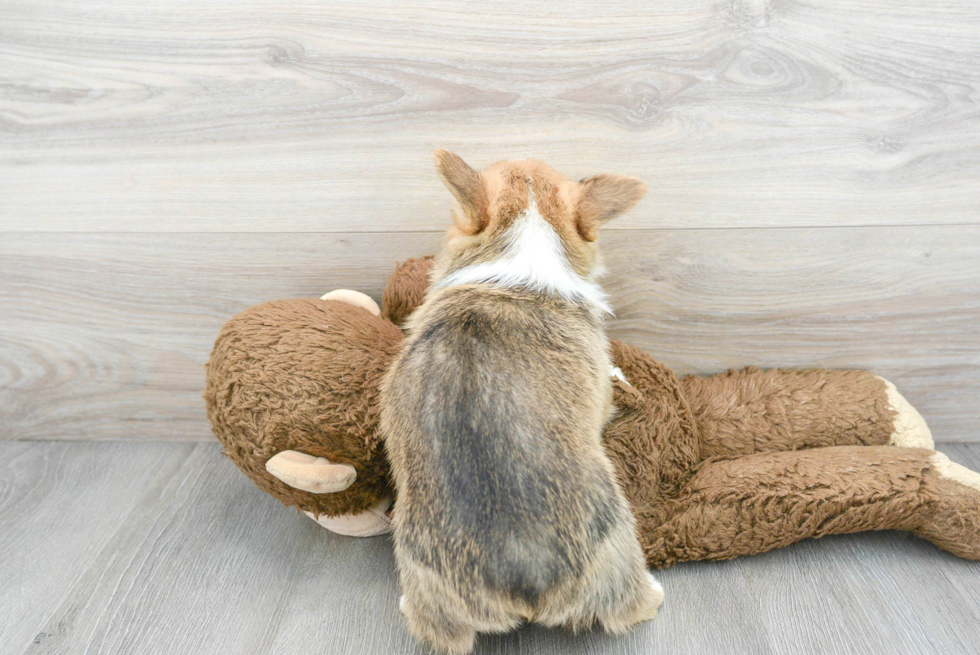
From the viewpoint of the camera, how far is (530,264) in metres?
1.09

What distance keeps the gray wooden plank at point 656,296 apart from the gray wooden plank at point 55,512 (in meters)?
0.17

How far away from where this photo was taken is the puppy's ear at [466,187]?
3.46 feet

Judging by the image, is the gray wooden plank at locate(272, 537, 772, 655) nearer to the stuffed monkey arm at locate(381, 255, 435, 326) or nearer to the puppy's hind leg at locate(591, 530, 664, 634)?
the puppy's hind leg at locate(591, 530, 664, 634)

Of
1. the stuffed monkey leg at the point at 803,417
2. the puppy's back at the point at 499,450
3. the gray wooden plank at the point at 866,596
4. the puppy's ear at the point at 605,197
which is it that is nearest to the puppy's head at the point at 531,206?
the puppy's ear at the point at 605,197

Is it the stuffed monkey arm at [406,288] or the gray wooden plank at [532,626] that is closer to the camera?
the gray wooden plank at [532,626]

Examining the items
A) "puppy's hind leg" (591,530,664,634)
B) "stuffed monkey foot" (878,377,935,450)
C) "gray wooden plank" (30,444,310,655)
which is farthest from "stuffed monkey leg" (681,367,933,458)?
"gray wooden plank" (30,444,310,655)

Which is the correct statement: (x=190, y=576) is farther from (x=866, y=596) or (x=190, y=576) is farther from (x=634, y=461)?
(x=866, y=596)

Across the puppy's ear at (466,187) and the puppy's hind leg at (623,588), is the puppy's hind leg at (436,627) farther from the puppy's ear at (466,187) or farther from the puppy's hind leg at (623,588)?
the puppy's ear at (466,187)

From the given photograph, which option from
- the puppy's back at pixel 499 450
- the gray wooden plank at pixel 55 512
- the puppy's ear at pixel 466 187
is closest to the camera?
the puppy's back at pixel 499 450

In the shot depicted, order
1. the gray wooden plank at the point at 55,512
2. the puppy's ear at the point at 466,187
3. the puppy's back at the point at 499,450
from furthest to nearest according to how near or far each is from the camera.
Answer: the gray wooden plank at the point at 55,512 → the puppy's ear at the point at 466,187 → the puppy's back at the point at 499,450

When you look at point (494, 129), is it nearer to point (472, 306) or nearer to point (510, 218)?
point (510, 218)

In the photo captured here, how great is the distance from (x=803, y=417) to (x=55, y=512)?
61.3 inches

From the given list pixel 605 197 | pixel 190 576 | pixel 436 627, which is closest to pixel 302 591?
pixel 190 576

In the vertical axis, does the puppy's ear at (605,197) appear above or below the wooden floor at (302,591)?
above
